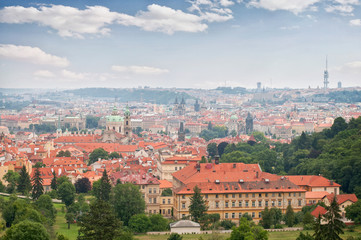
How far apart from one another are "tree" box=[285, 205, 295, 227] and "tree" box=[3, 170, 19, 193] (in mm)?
28765

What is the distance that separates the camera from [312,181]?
2397 inches

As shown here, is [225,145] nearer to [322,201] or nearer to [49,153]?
[49,153]

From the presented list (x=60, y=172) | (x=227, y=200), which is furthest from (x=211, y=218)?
(x=60, y=172)

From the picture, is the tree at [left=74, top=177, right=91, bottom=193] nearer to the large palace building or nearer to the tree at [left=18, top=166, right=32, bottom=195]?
the tree at [left=18, top=166, right=32, bottom=195]

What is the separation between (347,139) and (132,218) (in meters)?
36.3

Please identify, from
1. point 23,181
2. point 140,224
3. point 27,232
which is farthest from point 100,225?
point 23,181

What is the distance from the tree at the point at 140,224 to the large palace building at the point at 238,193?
550 centimetres

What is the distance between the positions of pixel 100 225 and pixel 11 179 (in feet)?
100

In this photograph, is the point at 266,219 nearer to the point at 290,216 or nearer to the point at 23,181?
the point at 290,216

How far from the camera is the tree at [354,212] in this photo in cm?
4981

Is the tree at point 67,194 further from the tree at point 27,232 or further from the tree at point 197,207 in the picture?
the tree at point 27,232

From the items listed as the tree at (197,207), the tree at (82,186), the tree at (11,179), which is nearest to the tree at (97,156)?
the tree at (11,179)

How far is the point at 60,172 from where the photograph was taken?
76938 millimetres

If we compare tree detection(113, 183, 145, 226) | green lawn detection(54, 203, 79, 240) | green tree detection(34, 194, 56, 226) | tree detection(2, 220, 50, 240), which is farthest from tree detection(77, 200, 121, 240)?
green tree detection(34, 194, 56, 226)
